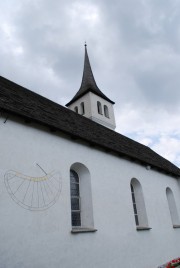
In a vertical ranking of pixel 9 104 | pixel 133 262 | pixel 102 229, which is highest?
pixel 9 104

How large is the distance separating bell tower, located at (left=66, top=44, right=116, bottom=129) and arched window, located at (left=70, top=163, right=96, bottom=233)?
40.5 feet

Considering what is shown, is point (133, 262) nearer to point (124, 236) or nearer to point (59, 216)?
point (124, 236)

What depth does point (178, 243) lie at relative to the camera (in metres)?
12.1

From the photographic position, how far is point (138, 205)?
11.2 m

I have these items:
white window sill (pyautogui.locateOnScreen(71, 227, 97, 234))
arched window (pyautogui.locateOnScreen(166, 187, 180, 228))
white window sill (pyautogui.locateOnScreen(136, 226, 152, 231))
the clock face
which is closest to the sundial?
the clock face

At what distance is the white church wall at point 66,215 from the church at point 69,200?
0.02 m

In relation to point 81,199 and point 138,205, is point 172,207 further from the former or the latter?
point 81,199

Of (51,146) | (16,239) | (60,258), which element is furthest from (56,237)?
(51,146)

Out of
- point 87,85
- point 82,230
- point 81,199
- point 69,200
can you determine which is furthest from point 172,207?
point 87,85

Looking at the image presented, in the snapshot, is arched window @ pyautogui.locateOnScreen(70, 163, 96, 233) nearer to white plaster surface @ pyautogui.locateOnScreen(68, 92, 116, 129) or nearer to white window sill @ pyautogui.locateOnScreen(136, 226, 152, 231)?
white window sill @ pyautogui.locateOnScreen(136, 226, 152, 231)

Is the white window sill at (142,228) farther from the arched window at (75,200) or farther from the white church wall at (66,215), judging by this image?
the arched window at (75,200)

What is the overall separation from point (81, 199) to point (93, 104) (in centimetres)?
1405

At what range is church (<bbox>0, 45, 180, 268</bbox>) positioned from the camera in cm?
590

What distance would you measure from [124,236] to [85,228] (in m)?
1.91
